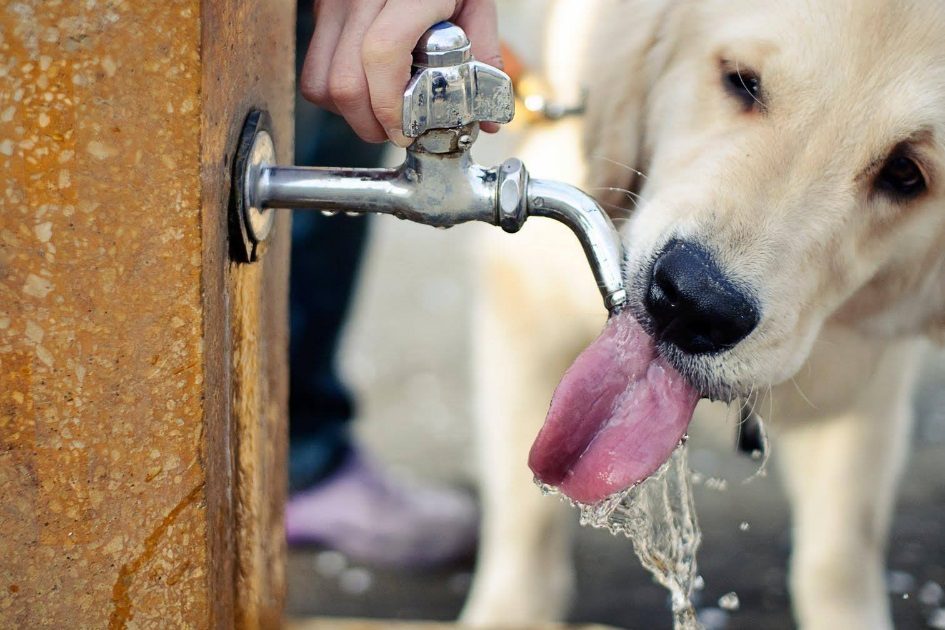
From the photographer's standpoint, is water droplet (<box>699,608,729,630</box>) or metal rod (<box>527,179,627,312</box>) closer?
metal rod (<box>527,179,627,312</box>)

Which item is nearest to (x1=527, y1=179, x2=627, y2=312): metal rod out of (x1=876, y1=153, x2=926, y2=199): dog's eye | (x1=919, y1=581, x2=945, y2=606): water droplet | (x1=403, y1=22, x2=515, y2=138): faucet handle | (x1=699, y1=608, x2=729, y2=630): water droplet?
(x1=403, y1=22, x2=515, y2=138): faucet handle

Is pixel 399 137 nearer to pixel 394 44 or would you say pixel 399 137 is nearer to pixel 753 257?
pixel 394 44

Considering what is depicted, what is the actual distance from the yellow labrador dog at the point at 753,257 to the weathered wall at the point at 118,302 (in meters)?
0.36

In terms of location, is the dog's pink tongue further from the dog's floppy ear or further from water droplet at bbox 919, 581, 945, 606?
water droplet at bbox 919, 581, 945, 606

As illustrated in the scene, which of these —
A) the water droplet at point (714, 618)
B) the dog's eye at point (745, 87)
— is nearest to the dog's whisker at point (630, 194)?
the dog's eye at point (745, 87)

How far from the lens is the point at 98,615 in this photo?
102cm

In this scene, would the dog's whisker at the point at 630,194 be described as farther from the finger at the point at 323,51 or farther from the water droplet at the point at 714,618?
the water droplet at the point at 714,618

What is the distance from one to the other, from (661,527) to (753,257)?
0.41 meters

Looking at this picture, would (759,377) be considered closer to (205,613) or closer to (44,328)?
(205,613)

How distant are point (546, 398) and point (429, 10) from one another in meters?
1.21

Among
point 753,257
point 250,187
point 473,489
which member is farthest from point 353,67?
point 473,489

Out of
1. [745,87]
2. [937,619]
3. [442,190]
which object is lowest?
[937,619]

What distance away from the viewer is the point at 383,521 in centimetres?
240

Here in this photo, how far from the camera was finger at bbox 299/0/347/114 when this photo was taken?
3.35 ft
